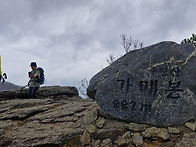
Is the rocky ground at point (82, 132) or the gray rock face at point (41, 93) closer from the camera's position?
the rocky ground at point (82, 132)

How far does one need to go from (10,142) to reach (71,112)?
2.56 metres

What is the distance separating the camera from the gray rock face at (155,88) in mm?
5605

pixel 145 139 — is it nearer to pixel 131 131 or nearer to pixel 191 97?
pixel 131 131

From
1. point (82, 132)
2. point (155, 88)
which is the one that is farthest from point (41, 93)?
point (155, 88)

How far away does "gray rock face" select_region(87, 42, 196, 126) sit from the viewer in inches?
221

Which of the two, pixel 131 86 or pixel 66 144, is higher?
pixel 131 86

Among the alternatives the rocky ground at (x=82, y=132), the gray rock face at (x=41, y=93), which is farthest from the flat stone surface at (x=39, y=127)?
the gray rock face at (x=41, y=93)

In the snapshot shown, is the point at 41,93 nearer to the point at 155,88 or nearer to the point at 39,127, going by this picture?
the point at 39,127

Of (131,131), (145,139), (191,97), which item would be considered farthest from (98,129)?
(191,97)

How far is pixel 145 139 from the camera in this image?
5.49 metres

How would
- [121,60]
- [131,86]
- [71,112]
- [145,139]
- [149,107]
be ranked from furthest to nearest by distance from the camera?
1. [71,112]
2. [121,60]
3. [131,86]
4. [149,107]
5. [145,139]

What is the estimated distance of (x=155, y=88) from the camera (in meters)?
6.04

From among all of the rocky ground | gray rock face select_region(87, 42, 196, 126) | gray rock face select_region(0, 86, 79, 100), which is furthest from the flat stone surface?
gray rock face select_region(0, 86, 79, 100)

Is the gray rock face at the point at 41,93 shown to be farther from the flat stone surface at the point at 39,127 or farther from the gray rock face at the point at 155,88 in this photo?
the gray rock face at the point at 155,88
